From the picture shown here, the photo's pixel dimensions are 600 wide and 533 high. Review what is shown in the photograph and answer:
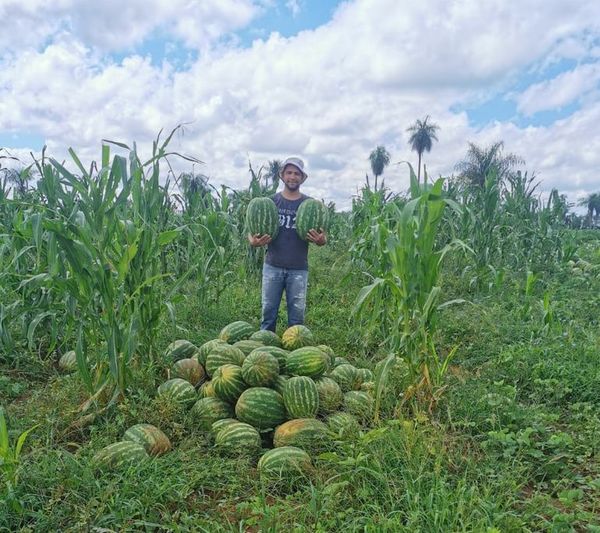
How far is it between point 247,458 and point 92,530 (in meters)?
0.94

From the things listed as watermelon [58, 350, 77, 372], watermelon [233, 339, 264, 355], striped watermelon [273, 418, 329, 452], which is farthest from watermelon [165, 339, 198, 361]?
striped watermelon [273, 418, 329, 452]

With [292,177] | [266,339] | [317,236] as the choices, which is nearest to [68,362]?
[266,339]

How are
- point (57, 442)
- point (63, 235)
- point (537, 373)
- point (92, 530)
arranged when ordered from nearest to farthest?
point (92, 530)
point (63, 235)
point (57, 442)
point (537, 373)

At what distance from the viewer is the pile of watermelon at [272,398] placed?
2.89 m

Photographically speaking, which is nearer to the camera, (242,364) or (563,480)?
(563,480)

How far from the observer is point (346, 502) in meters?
2.37

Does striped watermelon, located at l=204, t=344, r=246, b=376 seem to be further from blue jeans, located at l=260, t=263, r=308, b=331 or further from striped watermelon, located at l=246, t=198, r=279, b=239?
striped watermelon, located at l=246, t=198, r=279, b=239

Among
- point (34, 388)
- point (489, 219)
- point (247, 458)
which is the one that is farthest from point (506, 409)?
point (489, 219)

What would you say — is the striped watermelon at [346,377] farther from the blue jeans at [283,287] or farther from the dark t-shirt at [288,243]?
the dark t-shirt at [288,243]

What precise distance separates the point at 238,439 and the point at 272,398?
0.38m

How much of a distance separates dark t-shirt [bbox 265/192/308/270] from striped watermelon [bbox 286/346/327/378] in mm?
1456

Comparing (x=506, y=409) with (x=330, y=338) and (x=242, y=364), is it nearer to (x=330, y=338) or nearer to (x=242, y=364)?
(x=242, y=364)

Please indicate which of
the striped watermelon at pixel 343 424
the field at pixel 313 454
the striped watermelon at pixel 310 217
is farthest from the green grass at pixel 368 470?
the striped watermelon at pixel 310 217

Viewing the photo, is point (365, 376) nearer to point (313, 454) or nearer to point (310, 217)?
point (313, 454)
